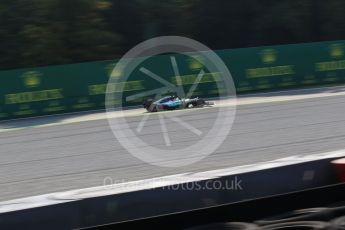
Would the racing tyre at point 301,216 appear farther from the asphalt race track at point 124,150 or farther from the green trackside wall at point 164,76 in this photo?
the green trackside wall at point 164,76

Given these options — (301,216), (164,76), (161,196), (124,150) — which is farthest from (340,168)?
(164,76)

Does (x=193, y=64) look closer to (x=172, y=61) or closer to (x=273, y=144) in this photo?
(x=172, y=61)

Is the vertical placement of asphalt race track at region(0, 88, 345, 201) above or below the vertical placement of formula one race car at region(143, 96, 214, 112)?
below

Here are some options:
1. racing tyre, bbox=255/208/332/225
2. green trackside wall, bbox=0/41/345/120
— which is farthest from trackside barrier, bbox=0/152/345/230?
green trackside wall, bbox=0/41/345/120

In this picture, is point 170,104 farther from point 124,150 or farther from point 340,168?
point 340,168

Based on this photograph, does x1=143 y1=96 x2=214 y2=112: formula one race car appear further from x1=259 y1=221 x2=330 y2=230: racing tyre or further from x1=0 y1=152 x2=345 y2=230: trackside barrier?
x1=259 y1=221 x2=330 y2=230: racing tyre

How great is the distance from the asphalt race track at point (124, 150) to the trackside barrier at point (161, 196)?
12.3ft

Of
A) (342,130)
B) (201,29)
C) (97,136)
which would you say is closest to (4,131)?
(97,136)

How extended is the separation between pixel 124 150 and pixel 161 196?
7376mm

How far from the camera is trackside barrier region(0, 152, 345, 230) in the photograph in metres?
5.03

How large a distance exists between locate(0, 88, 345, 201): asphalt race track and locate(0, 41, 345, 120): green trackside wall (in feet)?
14.6

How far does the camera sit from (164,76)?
2664 centimetres

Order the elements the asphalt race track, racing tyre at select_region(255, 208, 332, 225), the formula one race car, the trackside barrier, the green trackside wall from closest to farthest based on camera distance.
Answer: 1. racing tyre at select_region(255, 208, 332, 225)
2. the trackside barrier
3. the asphalt race track
4. the formula one race car
5. the green trackside wall

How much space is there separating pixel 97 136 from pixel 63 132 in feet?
6.68
